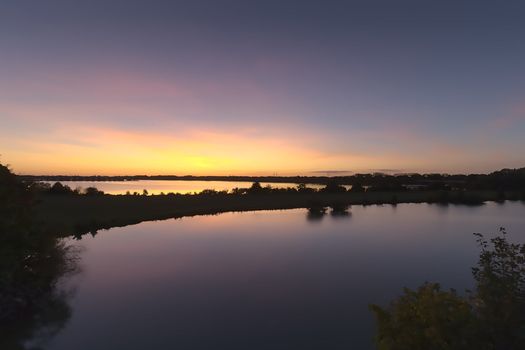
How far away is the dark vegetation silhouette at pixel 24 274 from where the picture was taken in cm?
1336

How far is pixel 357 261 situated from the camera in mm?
24203

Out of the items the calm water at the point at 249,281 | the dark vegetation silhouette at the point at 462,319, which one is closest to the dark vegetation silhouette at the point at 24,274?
the calm water at the point at 249,281

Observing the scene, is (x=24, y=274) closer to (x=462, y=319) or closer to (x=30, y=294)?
(x=30, y=294)

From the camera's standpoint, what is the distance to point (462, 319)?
21.4ft

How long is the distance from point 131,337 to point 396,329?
876cm

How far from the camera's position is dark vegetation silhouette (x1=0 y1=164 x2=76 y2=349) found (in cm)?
1336

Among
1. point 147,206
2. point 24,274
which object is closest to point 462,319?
point 24,274

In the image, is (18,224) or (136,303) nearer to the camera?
(18,224)

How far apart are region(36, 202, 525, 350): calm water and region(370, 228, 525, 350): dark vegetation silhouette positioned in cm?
524

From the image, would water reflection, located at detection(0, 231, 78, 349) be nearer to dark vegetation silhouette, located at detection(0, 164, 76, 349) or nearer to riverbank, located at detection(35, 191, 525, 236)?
dark vegetation silhouette, located at detection(0, 164, 76, 349)

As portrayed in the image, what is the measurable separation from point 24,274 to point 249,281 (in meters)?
9.63

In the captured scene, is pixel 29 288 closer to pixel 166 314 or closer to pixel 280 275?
pixel 166 314

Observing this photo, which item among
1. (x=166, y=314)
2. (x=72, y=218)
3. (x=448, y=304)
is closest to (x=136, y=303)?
(x=166, y=314)

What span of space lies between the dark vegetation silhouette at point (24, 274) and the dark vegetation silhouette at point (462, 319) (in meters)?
10.8
